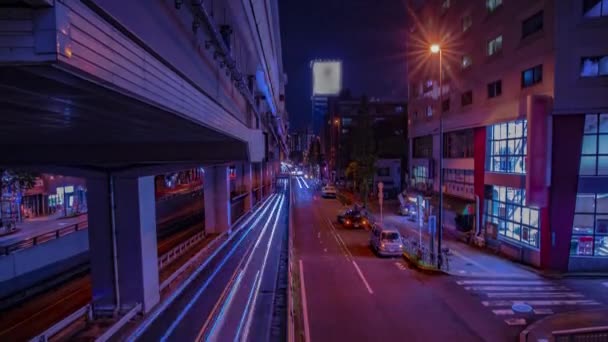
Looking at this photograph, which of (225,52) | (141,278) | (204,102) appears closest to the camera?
(204,102)

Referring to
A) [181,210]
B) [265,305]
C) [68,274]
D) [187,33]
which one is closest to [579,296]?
[265,305]

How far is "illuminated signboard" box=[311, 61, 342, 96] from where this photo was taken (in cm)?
14162

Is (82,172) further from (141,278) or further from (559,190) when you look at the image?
(559,190)

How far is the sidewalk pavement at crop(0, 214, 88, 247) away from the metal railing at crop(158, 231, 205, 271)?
814 cm

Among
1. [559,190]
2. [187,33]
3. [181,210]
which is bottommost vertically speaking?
[181,210]

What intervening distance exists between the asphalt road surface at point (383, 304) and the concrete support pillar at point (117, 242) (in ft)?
19.3

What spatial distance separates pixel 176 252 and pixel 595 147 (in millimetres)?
22969

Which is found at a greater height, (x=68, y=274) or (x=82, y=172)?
(x=82, y=172)

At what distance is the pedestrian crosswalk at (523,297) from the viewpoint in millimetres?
12656

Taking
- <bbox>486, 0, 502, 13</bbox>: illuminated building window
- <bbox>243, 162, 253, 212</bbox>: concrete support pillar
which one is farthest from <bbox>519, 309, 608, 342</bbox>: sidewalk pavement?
<bbox>243, 162, 253, 212</bbox>: concrete support pillar

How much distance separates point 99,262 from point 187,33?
8.85 metres

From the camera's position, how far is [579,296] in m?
14.5

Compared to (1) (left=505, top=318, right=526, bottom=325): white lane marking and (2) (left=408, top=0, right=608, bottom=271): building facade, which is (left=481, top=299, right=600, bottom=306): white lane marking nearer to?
(1) (left=505, top=318, right=526, bottom=325): white lane marking

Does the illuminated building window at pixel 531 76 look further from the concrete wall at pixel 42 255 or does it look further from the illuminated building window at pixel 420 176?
the concrete wall at pixel 42 255
